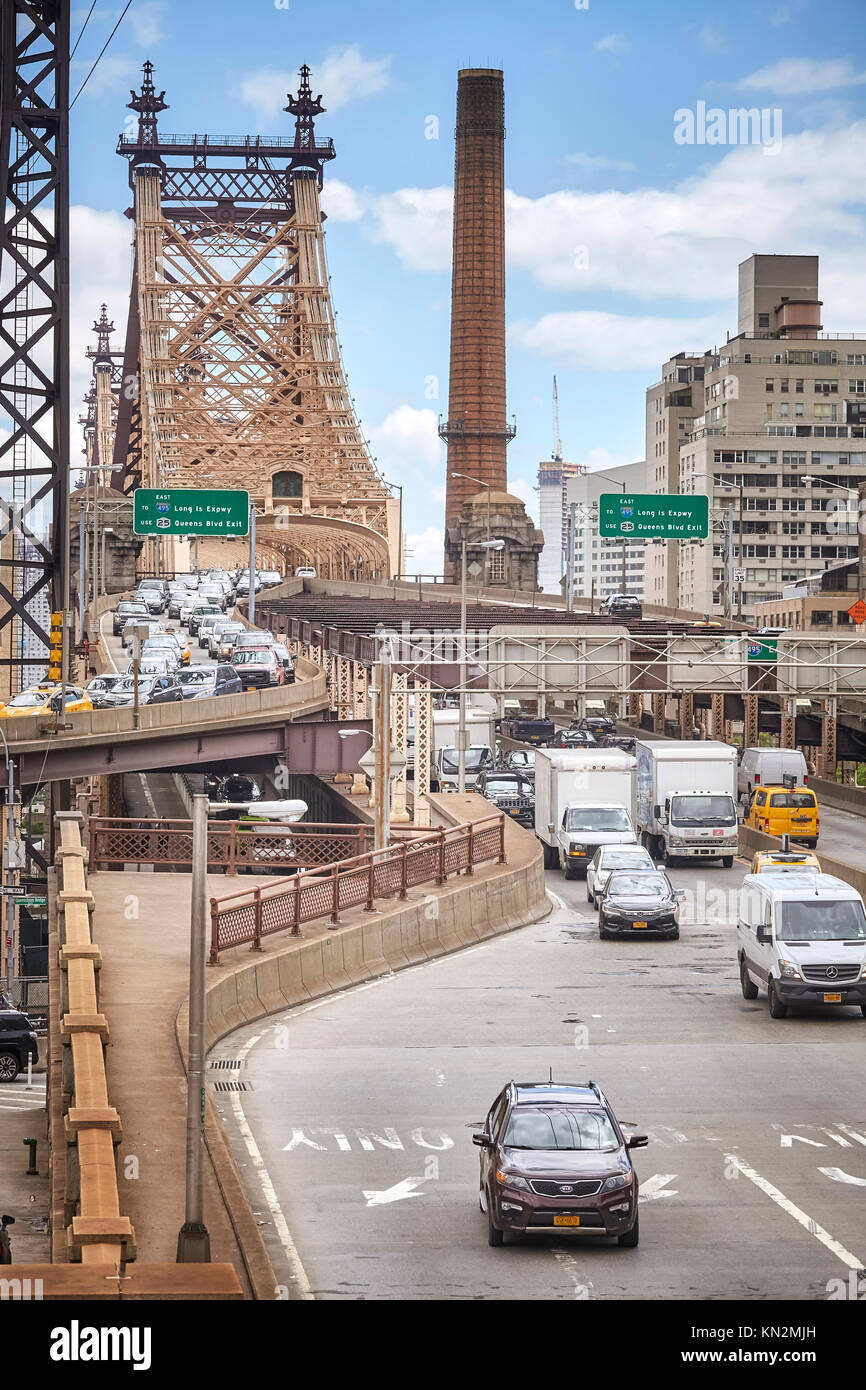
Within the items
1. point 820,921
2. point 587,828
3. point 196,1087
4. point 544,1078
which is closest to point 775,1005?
point 820,921

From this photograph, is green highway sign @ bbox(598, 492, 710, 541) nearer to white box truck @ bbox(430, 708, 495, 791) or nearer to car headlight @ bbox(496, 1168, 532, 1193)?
white box truck @ bbox(430, 708, 495, 791)

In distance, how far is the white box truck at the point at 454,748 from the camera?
5900cm

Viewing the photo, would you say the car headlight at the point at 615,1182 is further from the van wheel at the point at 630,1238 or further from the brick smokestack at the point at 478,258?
the brick smokestack at the point at 478,258

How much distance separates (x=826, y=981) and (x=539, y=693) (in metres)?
23.9

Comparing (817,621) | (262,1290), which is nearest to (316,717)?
(262,1290)

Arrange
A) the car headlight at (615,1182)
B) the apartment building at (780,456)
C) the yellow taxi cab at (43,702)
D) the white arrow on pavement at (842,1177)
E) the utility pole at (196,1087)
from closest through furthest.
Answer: the utility pole at (196,1087)
the car headlight at (615,1182)
the white arrow on pavement at (842,1177)
the yellow taxi cab at (43,702)
the apartment building at (780,456)

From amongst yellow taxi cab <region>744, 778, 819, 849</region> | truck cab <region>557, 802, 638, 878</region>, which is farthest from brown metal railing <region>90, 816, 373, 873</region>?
yellow taxi cab <region>744, 778, 819, 849</region>

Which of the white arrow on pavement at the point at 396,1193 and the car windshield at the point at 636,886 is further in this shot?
the car windshield at the point at 636,886

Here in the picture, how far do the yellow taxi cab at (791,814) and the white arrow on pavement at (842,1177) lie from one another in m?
31.7

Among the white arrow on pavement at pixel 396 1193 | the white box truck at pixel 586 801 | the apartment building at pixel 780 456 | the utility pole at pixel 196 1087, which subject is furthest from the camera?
the apartment building at pixel 780 456

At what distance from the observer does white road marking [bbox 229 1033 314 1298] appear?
15.1 metres

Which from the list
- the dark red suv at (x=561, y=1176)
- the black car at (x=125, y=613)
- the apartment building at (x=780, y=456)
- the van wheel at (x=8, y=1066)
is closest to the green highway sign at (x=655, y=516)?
the black car at (x=125, y=613)

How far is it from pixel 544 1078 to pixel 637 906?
12.5m

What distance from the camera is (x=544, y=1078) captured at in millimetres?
22531
